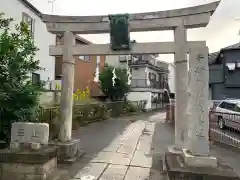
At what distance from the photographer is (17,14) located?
1388cm

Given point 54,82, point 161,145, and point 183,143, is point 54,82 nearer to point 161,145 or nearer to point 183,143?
point 161,145

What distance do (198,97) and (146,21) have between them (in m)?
3.22

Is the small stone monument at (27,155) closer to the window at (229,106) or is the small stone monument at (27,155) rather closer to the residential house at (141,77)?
the window at (229,106)

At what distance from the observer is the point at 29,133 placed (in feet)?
17.6

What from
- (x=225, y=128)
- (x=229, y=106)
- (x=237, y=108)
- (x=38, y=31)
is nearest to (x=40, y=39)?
(x=38, y=31)

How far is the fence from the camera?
9573 mm

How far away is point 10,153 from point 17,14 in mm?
11395

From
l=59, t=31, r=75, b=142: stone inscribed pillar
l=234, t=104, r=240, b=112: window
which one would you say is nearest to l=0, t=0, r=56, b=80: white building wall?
l=59, t=31, r=75, b=142: stone inscribed pillar

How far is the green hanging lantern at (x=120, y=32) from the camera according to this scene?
262 inches

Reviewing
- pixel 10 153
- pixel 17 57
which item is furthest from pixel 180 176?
pixel 17 57

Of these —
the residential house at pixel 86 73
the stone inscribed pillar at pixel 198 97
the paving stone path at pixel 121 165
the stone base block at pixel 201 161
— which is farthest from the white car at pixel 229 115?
the residential house at pixel 86 73

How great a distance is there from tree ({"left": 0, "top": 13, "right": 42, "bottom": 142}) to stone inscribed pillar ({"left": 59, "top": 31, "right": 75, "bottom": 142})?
0.90 m

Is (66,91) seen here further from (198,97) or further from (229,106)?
(229,106)

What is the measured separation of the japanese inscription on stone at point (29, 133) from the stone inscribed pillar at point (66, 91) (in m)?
1.51
